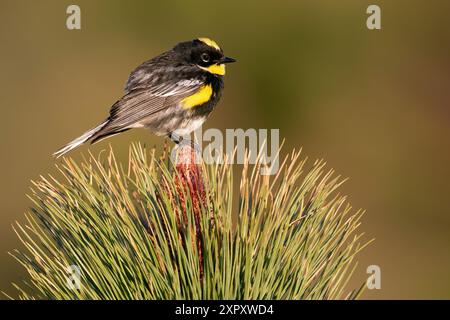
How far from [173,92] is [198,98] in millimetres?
183

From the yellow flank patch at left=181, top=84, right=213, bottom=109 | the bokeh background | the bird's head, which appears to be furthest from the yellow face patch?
the bokeh background

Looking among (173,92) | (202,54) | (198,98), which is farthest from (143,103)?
(202,54)

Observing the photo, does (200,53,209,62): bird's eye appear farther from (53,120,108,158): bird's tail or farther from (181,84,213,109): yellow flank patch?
(53,120,108,158): bird's tail

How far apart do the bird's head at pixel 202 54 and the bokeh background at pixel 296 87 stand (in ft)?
3.26

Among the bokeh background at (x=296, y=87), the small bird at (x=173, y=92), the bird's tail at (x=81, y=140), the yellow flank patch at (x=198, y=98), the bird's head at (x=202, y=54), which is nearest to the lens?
the bird's tail at (x=81, y=140)

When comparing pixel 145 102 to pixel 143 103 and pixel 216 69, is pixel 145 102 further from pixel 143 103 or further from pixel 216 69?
pixel 216 69

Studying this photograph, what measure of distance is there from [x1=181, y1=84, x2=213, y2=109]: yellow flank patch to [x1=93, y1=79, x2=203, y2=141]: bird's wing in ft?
0.10

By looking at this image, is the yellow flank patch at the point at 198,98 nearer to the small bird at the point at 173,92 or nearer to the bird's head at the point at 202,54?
the small bird at the point at 173,92

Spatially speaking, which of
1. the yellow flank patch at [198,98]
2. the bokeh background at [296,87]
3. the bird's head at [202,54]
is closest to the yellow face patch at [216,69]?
the bird's head at [202,54]

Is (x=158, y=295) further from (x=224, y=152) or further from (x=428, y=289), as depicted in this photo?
(x=428, y=289)

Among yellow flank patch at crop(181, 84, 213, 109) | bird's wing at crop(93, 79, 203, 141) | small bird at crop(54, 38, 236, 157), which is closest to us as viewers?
bird's wing at crop(93, 79, 203, 141)

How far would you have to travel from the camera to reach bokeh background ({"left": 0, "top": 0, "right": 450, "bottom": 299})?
7008 millimetres

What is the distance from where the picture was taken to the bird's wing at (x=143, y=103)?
202 inches

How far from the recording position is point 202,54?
5848 mm
